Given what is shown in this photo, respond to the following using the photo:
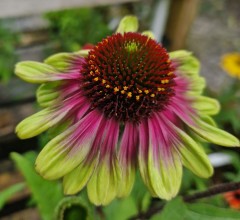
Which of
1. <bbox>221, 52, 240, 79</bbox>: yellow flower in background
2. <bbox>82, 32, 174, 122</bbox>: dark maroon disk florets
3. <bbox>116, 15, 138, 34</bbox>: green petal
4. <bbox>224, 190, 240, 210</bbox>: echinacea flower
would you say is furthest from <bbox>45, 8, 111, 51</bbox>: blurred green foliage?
<bbox>82, 32, 174, 122</bbox>: dark maroon disk florets

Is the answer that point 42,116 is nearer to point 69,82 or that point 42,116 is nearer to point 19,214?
point 69,82

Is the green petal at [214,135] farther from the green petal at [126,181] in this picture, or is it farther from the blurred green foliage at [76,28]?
the blurred green foliage at [76,28]

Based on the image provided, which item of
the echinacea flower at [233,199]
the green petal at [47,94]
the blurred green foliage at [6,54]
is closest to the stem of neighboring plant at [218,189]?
the green petal at [47,94]

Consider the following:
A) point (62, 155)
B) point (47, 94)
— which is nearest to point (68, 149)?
point (62, 155)

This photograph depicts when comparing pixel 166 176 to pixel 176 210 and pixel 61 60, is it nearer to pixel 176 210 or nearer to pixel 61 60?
pixel 176 210

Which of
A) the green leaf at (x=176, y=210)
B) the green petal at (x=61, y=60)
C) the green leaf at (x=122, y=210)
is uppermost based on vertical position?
the green petal at (x=61, y=60)

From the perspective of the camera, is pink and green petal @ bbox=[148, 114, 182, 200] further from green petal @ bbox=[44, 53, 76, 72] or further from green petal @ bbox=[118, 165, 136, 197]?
green petal @ bbox=[44, 53, 76, 72]

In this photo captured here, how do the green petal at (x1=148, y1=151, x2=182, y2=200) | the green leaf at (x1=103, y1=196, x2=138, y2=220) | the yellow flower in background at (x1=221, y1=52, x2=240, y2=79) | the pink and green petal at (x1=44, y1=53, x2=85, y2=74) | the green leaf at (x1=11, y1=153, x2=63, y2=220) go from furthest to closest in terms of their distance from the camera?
the yellow flower in background at (x1=221, y1=52, x2=240, y2=79) < the green leaf at (x1=103, y1=196, x2=138, y2=220) < the green leaf at (x1=11, y1=153, x2=63, y2=220) < the pink and green petal at (x1=44, y1=53, x2=85, y2=74) < the green petal at (x1=148, y1=151, x2=182, y2=200)
